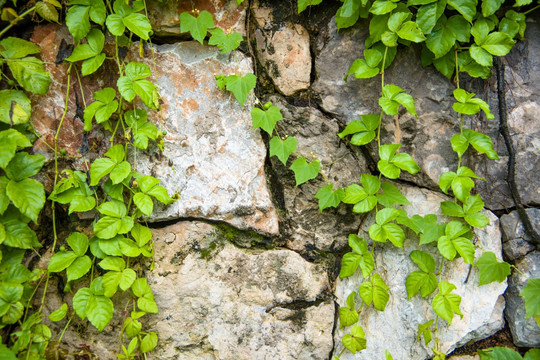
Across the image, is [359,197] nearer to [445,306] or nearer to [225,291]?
[445,306]

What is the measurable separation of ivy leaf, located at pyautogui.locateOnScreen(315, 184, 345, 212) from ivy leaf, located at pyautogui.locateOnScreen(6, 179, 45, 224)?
3.69 feet

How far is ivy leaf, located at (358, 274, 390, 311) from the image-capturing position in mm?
1632

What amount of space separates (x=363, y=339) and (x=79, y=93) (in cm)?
163

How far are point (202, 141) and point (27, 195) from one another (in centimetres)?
72

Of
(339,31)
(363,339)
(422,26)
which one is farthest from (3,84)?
(363,339)

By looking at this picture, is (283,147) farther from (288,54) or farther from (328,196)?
(288,54)

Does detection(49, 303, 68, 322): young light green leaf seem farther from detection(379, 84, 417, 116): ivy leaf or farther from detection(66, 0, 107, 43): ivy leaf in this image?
detection(379, 84, 417, 116): ivy leaf

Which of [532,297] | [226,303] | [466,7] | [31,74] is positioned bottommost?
[226,303]

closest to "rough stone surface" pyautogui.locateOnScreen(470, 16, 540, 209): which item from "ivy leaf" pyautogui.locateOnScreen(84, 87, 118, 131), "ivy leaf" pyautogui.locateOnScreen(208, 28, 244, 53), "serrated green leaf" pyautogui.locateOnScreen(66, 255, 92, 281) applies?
"ivy leaf" pyautogui.locateOnScreen(208, 28, 244, 53)

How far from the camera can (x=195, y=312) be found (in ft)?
5.53

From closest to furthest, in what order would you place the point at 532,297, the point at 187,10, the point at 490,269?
the point at 532,297 → the point at 490,269 → the point at 187,10

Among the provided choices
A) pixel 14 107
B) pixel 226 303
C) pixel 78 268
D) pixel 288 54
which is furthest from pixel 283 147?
pixel 14 107

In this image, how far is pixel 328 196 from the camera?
5.41 feet

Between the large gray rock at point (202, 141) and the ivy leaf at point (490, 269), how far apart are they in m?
0.98
